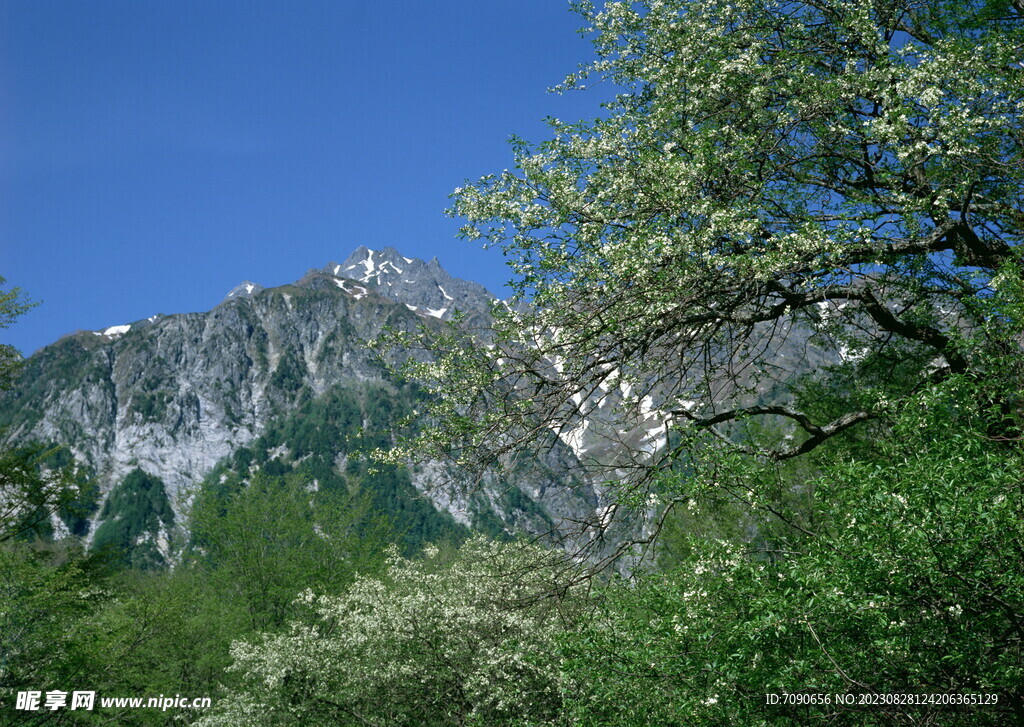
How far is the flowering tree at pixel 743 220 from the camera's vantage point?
31.9ft

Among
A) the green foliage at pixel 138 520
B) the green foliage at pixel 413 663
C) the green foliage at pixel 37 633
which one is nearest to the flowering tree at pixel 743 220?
the green foliage at pixel 413 663

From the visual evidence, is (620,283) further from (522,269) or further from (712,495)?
(712,495)

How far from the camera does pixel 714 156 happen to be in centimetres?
1027

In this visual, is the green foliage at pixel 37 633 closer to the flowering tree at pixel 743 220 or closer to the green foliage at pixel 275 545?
the green foliage at pixel 275 545

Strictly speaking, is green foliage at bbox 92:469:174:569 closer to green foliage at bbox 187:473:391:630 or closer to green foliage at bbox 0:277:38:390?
green foliage at bbox 187:473:391:630

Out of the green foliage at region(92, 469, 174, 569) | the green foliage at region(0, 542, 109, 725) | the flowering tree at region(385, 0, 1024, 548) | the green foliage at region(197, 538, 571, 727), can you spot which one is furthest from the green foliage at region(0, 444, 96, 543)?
the green foliage at region(92, 469, 174, 569)

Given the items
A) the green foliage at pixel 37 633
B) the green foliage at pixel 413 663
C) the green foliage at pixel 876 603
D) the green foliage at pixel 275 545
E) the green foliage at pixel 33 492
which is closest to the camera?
the green foliage at pixel 876 603

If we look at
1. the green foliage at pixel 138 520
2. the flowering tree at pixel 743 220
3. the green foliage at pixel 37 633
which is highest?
the green foliage at pixel 138 520

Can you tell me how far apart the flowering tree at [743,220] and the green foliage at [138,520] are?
174m

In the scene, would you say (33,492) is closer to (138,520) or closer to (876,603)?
(876,603)

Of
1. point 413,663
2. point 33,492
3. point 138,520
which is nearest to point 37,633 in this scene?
point 33,492

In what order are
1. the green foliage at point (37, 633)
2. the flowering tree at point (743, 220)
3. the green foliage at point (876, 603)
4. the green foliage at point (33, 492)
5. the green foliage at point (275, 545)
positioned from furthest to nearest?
the green foliage at point (275, 545) < the green foliage at point (33, 492) < the green foliage at point (37, 633) < the flowering tree at point (743, 220) < the green foliage at point (876, 603)

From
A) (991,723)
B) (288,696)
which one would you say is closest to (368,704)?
(288,696)

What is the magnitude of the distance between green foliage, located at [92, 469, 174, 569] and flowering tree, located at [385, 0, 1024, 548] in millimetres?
173609
